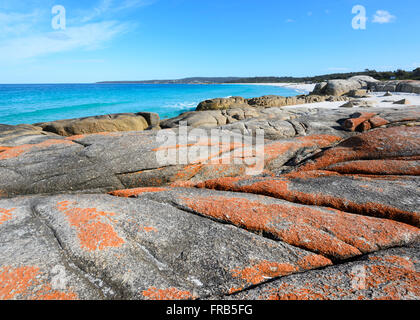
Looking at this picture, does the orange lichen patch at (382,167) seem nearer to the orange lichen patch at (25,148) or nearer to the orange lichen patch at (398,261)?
the orange lichen patch at (398,261)

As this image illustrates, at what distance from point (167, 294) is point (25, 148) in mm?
7855

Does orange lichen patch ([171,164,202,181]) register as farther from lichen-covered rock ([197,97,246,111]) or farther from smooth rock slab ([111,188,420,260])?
lichen-covered rock ([197,97,246,111])

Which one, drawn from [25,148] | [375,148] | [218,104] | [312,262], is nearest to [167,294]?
[312,262]

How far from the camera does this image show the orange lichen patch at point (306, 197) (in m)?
3.83

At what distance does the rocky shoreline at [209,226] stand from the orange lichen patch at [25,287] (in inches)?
0.5

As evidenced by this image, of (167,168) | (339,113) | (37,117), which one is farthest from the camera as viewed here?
(37,117)

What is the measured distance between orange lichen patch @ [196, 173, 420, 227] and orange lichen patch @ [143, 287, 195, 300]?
3.00m

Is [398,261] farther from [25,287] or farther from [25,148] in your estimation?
[25,148]

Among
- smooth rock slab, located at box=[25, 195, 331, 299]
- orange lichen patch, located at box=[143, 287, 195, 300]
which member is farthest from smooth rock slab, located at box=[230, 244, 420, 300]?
orange lichen patch, located at box=[143, 287, 195, 300]

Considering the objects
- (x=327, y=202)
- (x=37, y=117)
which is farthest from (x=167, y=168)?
(x=37, y=117)

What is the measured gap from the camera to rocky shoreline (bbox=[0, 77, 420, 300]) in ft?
8.36

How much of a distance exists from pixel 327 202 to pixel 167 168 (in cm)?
471
